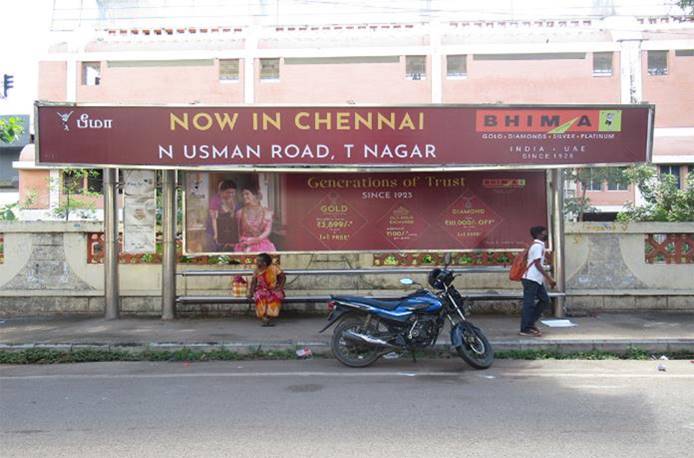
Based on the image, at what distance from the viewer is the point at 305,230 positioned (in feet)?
35.2

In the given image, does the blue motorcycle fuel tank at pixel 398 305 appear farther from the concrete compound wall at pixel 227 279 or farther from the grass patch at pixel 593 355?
the concrete compound wall at pixel 227 279

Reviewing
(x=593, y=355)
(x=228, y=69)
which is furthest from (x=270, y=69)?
(x=593, y=355)

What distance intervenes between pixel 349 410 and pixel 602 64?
31.3 meters

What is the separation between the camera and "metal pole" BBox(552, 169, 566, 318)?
10.3 meters

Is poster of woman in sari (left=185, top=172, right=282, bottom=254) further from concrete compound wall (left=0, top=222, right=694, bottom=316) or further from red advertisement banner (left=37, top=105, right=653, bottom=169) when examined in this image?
red advertisement banner (left=37, top=105, right=653, bottom=169)

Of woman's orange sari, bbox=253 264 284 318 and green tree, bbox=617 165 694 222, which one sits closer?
woman's orange sari, bbox=253 264 284 318

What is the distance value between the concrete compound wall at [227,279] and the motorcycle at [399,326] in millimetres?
3204

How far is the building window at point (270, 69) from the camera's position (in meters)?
33.0

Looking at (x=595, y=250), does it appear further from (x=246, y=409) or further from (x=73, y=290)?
(x=73, y=290)

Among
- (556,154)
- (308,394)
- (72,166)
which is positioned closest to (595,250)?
(556,154)

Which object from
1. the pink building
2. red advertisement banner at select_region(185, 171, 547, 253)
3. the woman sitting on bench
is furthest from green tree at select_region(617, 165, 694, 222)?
the pink building

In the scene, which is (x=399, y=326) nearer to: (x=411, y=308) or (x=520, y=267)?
(x=411, y=308)

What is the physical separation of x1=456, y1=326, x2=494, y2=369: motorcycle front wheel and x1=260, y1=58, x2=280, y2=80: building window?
2771 centimetres

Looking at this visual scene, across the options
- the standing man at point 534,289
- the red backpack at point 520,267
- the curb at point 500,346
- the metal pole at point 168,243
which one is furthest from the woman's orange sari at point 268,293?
the standing man at point 534,289
